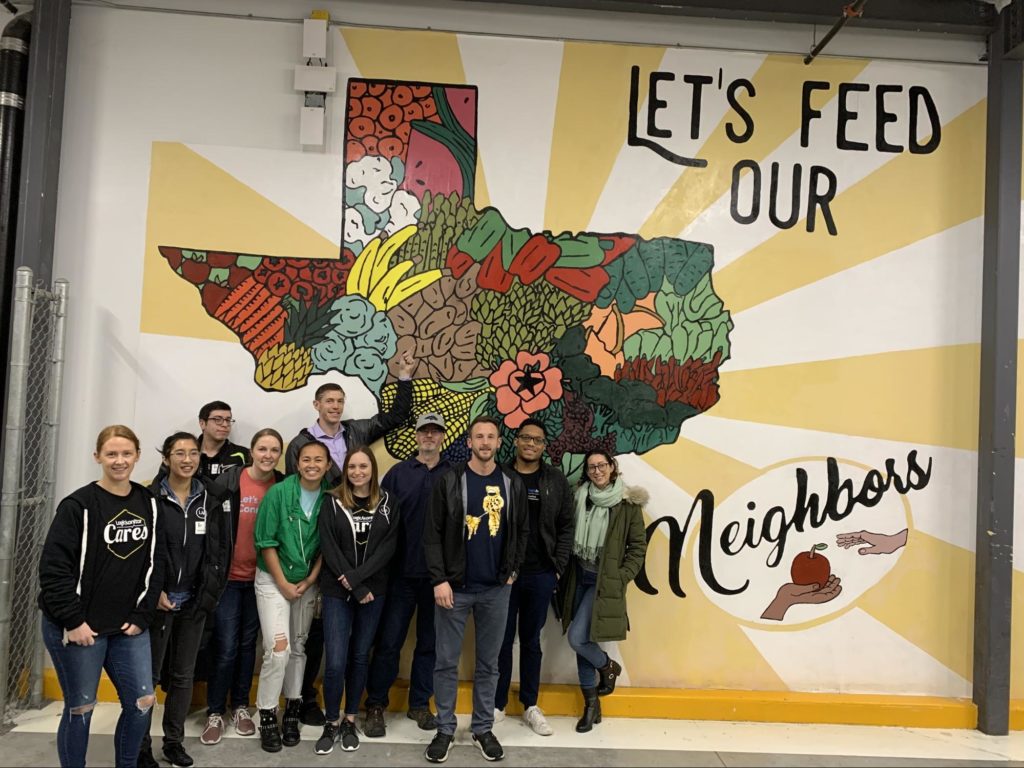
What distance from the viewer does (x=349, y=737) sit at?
12.0 ft

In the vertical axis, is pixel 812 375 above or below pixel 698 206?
below

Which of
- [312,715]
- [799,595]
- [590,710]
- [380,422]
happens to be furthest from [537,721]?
[380,422]

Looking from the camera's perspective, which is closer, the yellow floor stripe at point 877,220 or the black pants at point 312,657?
the black pants at point 312,657

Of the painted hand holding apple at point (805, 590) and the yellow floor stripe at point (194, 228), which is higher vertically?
the yellow floor stripe at point (194, 228)

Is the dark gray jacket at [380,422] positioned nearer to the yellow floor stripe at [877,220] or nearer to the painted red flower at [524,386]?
the painted red flower at [524,386]

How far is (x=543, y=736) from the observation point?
391 centimetres

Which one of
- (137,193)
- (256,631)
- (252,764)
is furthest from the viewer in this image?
(137,193)

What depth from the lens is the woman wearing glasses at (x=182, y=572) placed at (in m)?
3.20

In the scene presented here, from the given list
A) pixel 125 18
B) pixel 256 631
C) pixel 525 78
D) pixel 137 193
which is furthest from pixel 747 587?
pixel 125 18

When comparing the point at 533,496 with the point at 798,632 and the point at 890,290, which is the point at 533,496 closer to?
the point at 798,632

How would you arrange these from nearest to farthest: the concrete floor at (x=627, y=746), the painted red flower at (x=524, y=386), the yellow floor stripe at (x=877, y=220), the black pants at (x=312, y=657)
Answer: the concrete floor at (x=627, y=746) → the black pants at (x=312, y=657) → the painted red flower at (x=524, y=386) → the yellow floor stripe at (x=877, y=220)

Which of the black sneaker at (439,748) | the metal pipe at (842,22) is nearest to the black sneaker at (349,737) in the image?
the black sneaker at (439,748)

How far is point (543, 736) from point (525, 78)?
3724mm

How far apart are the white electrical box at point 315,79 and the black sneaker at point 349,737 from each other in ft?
11.3
